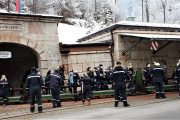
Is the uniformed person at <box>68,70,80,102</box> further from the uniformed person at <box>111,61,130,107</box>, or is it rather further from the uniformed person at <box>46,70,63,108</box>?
the uniformed person at <box>111,61,130,107</box>

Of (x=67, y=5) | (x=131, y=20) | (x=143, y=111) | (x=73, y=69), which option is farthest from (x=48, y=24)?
(x=67, y=5)

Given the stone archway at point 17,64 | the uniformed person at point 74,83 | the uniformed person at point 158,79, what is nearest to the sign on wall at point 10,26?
the stone archway at point 17,64

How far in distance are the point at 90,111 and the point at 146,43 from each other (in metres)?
12.1

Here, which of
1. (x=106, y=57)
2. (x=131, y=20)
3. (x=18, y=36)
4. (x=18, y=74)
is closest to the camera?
(x=18, y=36)

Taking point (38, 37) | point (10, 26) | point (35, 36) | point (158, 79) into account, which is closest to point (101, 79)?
point (158, 79)

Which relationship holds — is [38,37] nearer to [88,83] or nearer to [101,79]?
[101,79]

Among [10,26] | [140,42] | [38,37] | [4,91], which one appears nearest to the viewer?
[4,91]

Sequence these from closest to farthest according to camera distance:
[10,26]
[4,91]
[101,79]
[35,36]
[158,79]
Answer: [158,79] < [4,91] < [101,79] < [10,26] < [35,36]

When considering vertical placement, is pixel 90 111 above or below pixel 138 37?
below

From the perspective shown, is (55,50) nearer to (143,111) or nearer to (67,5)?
(143,111)

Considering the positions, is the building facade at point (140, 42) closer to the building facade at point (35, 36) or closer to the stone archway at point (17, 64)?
the building facade at point (35, 36)

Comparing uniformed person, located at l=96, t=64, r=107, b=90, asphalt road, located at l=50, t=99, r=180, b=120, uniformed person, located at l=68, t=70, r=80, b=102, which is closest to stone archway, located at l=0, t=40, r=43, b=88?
uniformed person, located at l=68, t=70, r=80, b=102

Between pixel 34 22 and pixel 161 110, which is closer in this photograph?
pixel 161 110

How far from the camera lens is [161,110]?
50.1ft
